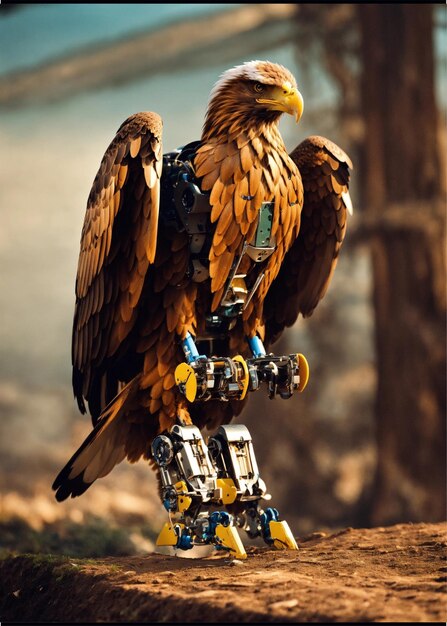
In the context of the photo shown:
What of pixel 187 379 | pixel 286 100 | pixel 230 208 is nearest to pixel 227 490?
pixel 187 379

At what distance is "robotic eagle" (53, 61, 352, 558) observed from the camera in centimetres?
418

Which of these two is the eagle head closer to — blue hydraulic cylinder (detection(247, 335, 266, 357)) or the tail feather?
blue hydraulic cylinder (detection(247, 335, 266, 357))

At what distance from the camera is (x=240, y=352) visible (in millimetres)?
4625

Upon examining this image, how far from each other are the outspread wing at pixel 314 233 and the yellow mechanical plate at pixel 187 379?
847 mm

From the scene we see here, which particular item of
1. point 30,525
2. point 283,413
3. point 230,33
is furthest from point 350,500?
point 230,33

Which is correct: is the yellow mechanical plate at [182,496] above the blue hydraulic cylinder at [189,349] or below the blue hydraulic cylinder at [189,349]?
below

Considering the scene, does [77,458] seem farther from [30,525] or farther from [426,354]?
[426,354]

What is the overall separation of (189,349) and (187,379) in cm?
15

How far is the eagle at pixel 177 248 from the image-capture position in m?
4.18

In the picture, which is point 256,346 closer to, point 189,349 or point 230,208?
point 189,349

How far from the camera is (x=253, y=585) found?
369 cm

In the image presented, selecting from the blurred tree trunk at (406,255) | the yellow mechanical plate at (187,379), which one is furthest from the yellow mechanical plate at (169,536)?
the blurred tree trunk at (406,255)

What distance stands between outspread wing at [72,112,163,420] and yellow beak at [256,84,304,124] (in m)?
0.47

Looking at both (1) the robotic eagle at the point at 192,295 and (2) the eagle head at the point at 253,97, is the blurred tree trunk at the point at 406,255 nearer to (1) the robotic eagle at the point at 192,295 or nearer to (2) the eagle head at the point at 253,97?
(1) the robotic eagle at the point at 192,295
